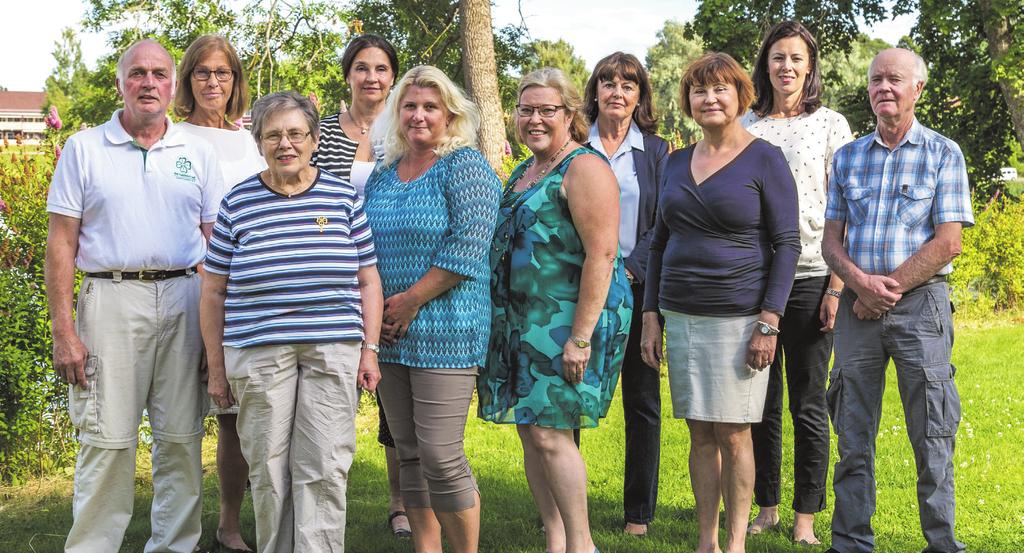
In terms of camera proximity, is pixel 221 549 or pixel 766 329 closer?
pixel 766 329

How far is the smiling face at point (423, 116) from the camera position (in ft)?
12.2

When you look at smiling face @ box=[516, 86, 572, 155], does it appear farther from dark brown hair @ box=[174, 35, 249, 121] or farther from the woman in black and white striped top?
dark brown hair @ box=[174, 35, 249, 121]

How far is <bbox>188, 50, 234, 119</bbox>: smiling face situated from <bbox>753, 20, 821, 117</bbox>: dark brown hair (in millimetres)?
2548

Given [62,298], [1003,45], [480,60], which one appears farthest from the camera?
[1003,45]

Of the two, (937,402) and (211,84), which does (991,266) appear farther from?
(211,84)

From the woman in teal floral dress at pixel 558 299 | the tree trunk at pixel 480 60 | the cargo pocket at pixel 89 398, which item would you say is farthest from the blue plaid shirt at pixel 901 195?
the tree trunk at pixel 480 60

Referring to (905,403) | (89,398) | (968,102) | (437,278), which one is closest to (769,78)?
(905,403)

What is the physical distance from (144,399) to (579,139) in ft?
7.18

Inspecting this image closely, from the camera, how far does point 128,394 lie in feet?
13.1

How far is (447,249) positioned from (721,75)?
4.36 ft

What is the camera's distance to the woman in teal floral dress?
143 inches

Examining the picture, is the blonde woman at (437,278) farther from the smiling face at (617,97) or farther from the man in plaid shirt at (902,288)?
the man in plaid shirt at (902,288)

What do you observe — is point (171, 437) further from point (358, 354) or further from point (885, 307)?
point (885, 307)

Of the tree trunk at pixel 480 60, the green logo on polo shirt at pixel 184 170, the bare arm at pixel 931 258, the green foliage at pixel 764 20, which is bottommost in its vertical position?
the bare arm at pixel 931 258
